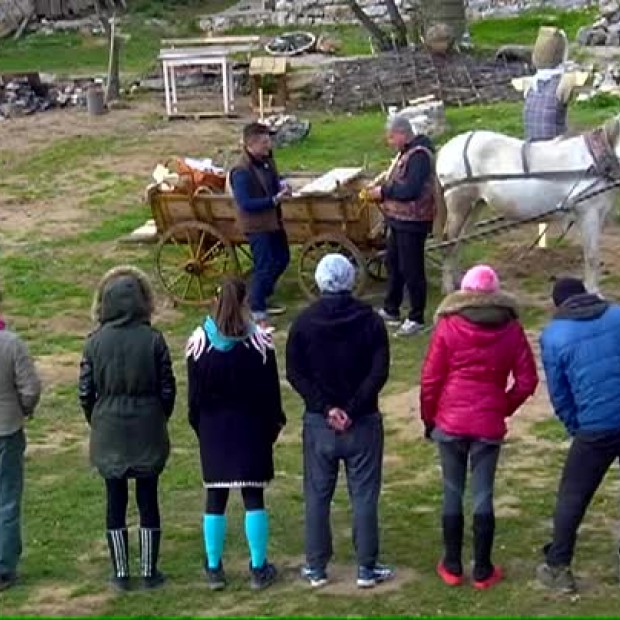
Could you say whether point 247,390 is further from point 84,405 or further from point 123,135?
point 123,135

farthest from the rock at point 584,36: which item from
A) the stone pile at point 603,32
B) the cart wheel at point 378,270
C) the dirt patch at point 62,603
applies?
the dirt patch at point 62,603

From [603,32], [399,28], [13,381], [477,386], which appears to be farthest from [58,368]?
[603,32]

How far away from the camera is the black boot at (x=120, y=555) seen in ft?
28.5

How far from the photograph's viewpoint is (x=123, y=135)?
917 inches

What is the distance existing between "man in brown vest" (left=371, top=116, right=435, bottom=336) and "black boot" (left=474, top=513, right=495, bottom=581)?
4912 mm

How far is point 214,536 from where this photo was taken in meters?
8.57

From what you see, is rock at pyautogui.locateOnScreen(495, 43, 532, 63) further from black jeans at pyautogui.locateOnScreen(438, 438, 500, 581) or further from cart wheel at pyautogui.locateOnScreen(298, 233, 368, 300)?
black jeans at pyautogui.locateOnScreen(438, 438, 500, 581)

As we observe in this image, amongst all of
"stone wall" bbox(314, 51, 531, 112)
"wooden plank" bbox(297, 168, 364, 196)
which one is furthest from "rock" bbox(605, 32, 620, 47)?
"wooden plank" bbox(297, 168, 364, 196)

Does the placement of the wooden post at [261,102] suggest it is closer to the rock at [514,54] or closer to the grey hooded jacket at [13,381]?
the rock at [514,54]

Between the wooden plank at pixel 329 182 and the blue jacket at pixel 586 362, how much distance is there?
589 cm

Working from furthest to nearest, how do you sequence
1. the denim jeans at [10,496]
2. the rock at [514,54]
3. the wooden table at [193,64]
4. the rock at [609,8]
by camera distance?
1. the rock at [609,8]
2. the rock at [514,54]
3. the wooden table at [193,64]
4. the denim jeans at [10,496]

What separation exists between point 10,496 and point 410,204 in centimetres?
513

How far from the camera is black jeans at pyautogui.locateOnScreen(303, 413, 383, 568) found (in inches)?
332

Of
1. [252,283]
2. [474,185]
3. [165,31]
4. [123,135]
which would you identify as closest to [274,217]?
[252,283]
